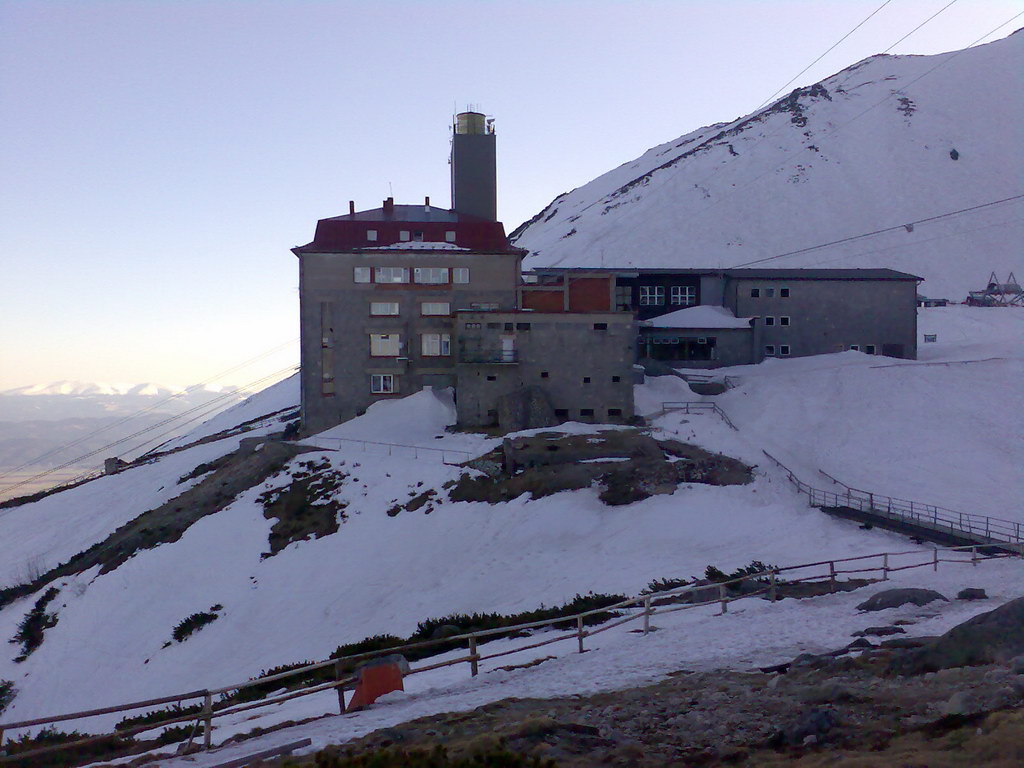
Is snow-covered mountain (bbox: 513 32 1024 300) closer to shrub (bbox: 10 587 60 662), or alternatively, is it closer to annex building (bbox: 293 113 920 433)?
annex building (bbox: 293 113 920 433)

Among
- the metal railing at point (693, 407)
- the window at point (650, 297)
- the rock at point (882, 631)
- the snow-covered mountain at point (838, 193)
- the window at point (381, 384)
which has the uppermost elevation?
the snow-covered mountain at point (838, 193)

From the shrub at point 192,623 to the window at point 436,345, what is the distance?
24.5 meters

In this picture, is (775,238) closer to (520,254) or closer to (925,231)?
(925,231)

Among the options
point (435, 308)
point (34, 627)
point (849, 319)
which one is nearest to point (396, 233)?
point (435, 308)

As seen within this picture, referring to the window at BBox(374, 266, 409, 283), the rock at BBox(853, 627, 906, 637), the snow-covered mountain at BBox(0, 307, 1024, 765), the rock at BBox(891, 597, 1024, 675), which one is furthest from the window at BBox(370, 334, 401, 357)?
the rock at BBox(891, 597, 1024, 675)

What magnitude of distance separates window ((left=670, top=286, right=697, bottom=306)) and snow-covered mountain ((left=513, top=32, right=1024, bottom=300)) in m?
→ 66.4

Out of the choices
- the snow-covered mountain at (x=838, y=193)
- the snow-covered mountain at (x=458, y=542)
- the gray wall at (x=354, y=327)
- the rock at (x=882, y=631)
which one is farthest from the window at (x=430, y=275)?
the snow-covered mountain at (x=838, y=193)

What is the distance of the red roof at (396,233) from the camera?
188ft

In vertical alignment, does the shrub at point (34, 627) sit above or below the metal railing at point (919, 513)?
below

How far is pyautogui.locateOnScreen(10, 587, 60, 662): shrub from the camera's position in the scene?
38.4 metres

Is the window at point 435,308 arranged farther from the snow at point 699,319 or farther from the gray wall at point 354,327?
the snow at point 699,319

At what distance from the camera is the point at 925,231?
151125 millimetres

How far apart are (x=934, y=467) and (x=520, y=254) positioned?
29.4 metres

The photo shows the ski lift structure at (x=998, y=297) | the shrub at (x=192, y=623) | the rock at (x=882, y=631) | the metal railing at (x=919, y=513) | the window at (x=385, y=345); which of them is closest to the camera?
the rock at (x=882, y=631)
